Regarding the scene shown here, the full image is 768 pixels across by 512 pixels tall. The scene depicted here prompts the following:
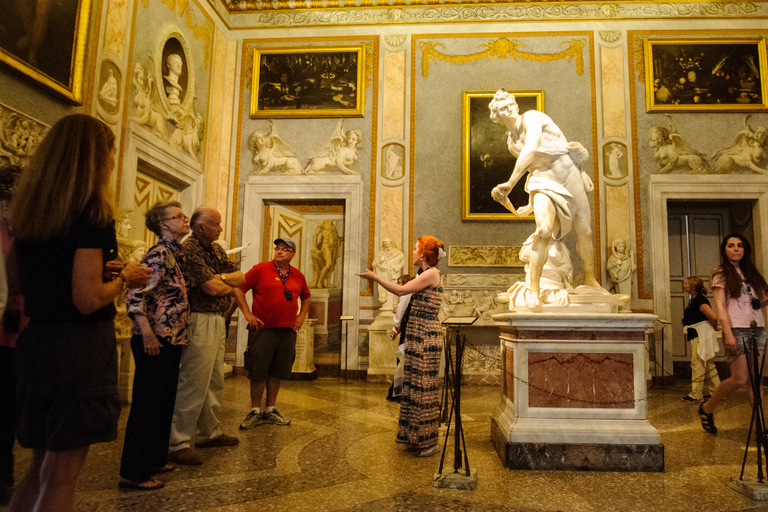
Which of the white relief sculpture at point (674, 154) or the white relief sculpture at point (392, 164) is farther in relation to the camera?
the white relief sculpture at point (392, 164)

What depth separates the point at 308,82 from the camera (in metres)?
8.30

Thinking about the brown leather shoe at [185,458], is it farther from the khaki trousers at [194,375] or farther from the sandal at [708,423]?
the sandal at [708,423]

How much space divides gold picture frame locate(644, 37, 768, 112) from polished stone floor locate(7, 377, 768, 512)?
560 centimetres

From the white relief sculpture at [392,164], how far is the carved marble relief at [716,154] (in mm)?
3916

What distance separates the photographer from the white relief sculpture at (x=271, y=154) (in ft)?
26.6

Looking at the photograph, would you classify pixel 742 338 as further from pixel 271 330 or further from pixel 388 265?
pixel 388 265

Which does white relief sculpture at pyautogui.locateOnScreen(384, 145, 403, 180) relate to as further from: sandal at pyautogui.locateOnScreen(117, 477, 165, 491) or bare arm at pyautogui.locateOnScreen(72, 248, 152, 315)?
bare arm at pyautogui.locateOnScreen(72, 248, 152, 315)

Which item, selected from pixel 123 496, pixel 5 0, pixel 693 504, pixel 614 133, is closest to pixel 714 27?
pixel 614 133

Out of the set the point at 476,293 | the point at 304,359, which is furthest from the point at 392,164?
the point at 304,359

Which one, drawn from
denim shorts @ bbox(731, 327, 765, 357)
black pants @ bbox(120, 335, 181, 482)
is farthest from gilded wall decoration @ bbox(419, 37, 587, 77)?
black pants @ bbox(120, 335, 181, 482)

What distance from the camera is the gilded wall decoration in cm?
808

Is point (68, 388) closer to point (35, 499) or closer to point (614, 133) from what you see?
point (35, 499)

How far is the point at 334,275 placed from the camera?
32.6 feet

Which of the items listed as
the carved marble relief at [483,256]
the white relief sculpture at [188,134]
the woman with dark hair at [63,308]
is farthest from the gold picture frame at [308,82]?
the woman with dark hair at [63,308]
